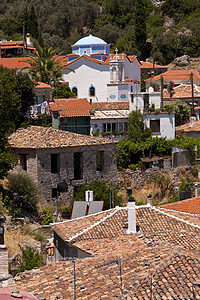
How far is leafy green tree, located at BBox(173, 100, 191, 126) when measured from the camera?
53.3 m

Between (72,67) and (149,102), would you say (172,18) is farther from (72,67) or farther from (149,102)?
(149,102)

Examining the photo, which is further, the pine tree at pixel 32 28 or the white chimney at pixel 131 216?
the pine tree at pixel 32 28

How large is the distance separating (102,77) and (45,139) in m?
24.8

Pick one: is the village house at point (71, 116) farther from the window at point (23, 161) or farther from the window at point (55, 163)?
the window at point (23, 161)

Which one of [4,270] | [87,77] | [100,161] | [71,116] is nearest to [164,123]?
[71,116]

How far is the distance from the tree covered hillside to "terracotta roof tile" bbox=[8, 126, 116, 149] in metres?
52.8

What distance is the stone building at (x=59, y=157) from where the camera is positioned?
114 ft

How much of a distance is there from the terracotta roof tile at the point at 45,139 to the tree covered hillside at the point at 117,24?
173 ft

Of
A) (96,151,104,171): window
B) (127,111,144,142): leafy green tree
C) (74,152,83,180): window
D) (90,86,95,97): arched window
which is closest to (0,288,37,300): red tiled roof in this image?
(74,152,83,180): window

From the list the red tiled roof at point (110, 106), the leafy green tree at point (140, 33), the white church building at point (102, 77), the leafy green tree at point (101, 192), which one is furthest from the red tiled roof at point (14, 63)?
the leafy green tree at point (140, 33)

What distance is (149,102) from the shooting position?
45.2 metres

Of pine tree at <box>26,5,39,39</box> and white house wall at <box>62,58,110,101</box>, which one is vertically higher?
pine tree at <box>26,5,39,39</box>

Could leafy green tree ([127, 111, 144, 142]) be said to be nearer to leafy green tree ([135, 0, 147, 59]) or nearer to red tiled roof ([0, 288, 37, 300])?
red tiled roof ([0, 288, 37, 300])

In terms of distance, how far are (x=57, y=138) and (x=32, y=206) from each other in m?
5.07
